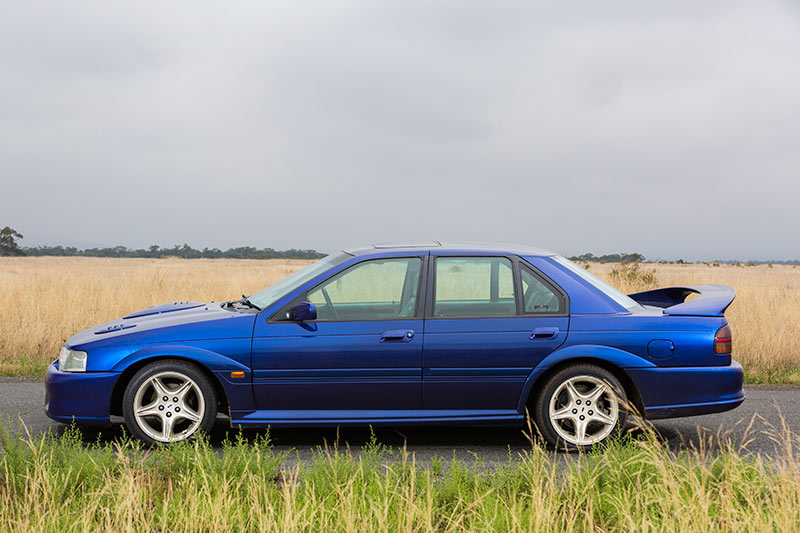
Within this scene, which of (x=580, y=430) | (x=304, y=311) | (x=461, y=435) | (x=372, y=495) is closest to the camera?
(x=372, y=495)

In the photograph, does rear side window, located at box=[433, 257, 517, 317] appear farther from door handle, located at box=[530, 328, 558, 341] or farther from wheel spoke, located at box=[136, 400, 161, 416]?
wheel spoke, located at box=[136, 400, 161, 416]

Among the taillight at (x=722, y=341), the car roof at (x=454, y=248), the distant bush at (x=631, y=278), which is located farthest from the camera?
the distant bush at (x=631, y=278)

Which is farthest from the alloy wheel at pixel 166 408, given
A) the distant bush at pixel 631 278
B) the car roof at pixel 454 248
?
the distant bush at pixel 631 278

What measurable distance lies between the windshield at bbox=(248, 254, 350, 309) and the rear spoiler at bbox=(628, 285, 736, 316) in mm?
2767

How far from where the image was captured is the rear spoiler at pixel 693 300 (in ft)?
19.5

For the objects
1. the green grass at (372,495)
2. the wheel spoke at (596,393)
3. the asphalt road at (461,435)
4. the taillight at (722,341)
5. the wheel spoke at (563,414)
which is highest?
the taillight at (722,341)

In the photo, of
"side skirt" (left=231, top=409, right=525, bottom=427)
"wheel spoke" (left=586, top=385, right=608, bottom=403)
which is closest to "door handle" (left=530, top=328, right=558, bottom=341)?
"wheel spoke" (left=586, top=385, right=608, bottom=403)

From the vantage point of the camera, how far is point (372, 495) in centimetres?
402

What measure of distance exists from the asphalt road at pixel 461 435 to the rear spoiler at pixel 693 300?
890 millimetres

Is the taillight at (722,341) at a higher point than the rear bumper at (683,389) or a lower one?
higher

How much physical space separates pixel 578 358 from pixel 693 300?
4.79 feet

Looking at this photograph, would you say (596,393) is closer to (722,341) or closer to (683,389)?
(683,389)

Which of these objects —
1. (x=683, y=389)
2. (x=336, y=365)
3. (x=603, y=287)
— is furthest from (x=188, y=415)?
(x=683, y=389)

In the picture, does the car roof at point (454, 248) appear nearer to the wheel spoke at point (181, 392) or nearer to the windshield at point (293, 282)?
the windshield at point (293, 282)
